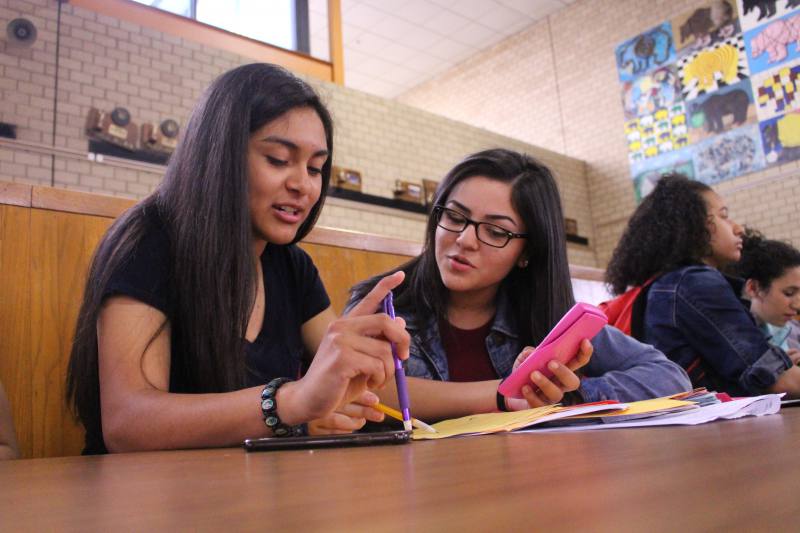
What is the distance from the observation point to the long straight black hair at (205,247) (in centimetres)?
110

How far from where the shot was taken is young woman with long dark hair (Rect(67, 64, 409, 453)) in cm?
86

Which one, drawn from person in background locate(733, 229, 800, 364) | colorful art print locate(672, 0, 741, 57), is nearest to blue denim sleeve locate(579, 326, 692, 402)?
person in background locate(733, 229, 800, 364)

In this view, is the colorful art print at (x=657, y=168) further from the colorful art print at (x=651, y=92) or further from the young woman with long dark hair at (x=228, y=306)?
the young woman with long dark hair at (x=228, y=306)

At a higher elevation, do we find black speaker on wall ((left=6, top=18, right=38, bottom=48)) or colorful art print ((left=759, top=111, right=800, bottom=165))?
black speaker on wall ((left=6, top=18, right=38, bottom=48))

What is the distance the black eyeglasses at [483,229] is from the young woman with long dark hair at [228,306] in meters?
0.35

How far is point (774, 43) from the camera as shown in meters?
6.62

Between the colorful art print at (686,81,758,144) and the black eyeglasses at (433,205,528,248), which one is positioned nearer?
the black eyeglasses at (433,205,528,248)

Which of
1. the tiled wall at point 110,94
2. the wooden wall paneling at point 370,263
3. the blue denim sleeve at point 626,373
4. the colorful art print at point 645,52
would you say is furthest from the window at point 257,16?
the blue denim sleeve at point 626,373

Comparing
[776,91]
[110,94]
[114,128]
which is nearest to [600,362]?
[114,128]

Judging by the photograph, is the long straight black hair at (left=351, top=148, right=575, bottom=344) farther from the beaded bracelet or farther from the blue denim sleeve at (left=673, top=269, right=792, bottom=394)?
the beaded bracelet

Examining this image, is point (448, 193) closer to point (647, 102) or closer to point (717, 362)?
point (717, 362)

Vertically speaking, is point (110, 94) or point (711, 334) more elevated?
point (110, 94)

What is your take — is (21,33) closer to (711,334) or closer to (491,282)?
(491,282)

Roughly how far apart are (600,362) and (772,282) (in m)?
2.13
